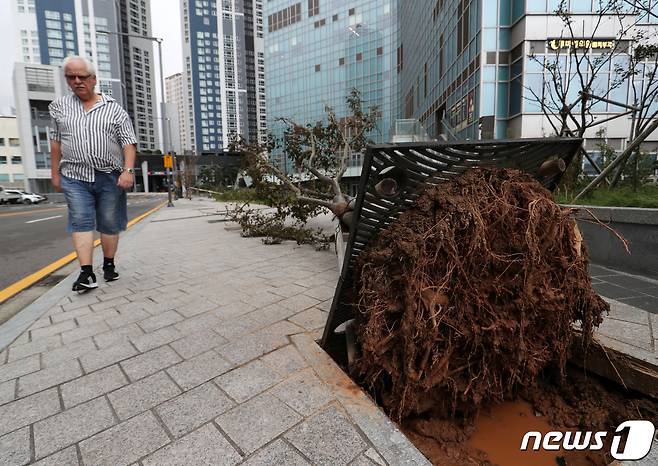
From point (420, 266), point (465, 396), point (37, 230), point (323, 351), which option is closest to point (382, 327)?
point (420, 266)

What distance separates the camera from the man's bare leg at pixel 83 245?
3.11 metres

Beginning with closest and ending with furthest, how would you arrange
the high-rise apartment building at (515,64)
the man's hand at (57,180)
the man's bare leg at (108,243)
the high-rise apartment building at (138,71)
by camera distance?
the man's hand at (57,180) → the man's bare leg at (108,243) → the high-rise apartment building at (515,64) → the high-rise apartment building at (138,71)

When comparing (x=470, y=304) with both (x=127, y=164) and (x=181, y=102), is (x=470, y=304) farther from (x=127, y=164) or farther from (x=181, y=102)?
(x=181, y=102)

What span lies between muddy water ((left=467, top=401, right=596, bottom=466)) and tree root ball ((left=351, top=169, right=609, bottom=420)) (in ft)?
0.69

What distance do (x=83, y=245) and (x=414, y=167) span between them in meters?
3.11

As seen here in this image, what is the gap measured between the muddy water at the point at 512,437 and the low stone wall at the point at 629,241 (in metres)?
2.21

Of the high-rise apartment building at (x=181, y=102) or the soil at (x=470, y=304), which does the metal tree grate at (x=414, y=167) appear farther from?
the high-rise apartment building at (x=181, y=102)

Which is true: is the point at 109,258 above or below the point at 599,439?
above

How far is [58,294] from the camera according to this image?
10.5ft

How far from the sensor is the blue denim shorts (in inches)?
122

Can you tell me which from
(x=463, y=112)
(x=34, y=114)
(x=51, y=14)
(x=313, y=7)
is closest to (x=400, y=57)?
(x=313, y=7)

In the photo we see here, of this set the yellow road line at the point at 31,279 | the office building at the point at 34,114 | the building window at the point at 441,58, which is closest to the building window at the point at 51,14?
the office building at the point at 34,114

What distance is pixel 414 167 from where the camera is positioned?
140cm

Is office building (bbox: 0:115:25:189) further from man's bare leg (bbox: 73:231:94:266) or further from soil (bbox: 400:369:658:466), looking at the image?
soil (bbox: 400:369:658:466)
